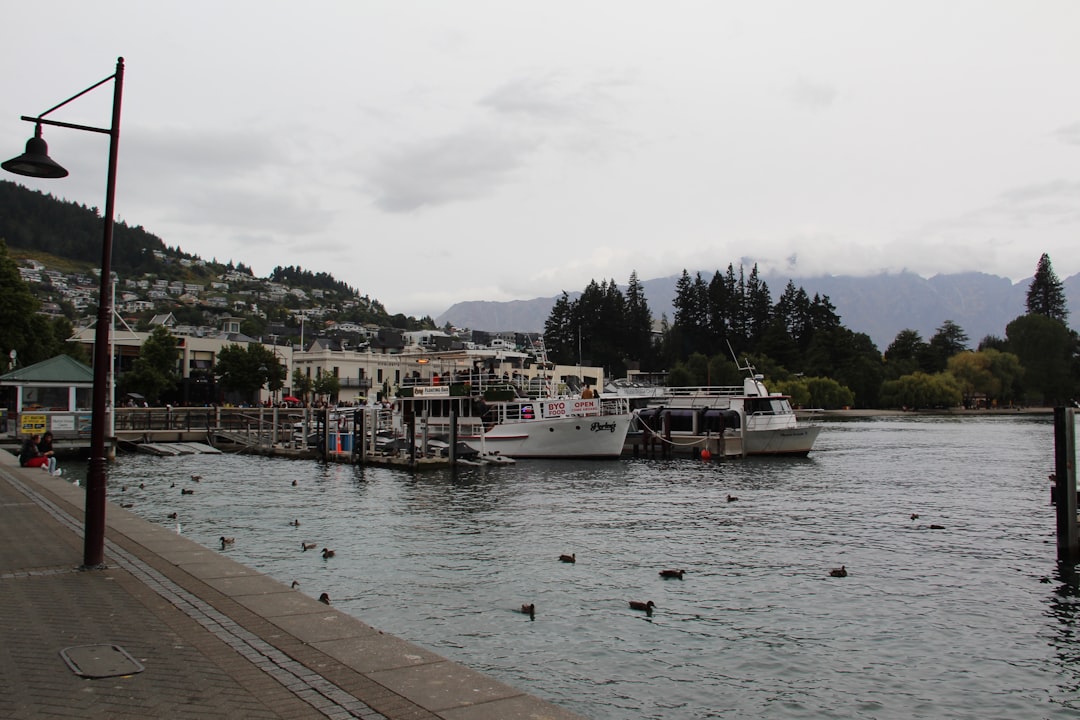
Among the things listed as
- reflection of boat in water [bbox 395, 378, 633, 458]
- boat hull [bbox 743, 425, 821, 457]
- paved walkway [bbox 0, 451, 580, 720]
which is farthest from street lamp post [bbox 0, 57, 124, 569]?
boat hull [bbox 743, 425, 821, 457]

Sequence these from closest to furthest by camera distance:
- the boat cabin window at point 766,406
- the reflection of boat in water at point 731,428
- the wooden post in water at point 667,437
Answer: the reflection of boat in water at point 731,428 → the wooden post in water at point 667,437 → the boat cabin window at point 766,406

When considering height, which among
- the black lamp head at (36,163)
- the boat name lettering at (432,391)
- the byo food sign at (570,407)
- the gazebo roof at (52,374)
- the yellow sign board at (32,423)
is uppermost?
the black lamp head at (36,163)

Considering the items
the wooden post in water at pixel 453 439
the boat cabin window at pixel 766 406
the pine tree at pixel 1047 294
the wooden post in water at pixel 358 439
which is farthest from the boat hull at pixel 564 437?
the pine tree at pixel 1047 294

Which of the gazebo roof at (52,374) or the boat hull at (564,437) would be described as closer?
the gazebo roof at (52,374)

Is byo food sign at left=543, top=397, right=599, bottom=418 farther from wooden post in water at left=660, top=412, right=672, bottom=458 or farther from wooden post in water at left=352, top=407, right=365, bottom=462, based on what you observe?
wooden post in water at left=352, top=407, right=365, bottom=462

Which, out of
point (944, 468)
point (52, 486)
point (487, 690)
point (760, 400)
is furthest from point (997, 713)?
point (760, 400)

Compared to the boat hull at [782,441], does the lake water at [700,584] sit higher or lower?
lower

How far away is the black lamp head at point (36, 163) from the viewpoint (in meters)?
11.0

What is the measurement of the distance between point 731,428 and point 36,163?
49711 millimetres

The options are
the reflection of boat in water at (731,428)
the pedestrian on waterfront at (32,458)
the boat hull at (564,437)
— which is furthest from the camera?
the reflection of boat in water at (731,428)

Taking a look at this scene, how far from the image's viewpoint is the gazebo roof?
138ft

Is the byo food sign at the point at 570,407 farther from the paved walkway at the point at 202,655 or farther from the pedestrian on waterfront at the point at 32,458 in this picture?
the paved walkway at the point at 202,655

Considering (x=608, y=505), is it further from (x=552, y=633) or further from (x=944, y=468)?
(x=944, y=468)

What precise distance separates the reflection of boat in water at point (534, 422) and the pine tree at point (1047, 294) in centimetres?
15544
